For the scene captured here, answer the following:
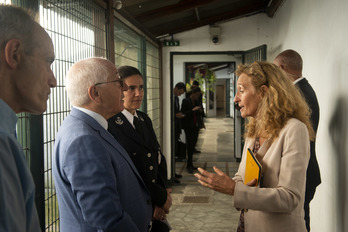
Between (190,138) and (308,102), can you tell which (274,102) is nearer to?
(308,102)

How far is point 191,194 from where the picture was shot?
5.72m

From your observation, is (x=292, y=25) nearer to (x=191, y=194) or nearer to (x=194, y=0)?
(x=194, y=0)

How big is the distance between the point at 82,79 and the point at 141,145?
2.50 ft

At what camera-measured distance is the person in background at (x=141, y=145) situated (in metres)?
2.20

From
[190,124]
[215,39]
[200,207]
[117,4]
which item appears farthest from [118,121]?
[190,124]

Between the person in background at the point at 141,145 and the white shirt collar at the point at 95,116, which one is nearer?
the white shirt collar at the point at 95,116

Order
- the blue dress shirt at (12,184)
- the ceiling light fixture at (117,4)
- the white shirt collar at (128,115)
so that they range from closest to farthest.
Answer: the blue dress shirt at (12,184) < the white shirt collar at (128,115) < the ceiling light fixture at (117,4)

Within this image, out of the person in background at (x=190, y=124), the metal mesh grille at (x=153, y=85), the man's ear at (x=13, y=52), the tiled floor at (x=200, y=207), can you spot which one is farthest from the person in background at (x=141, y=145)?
the person in background at (x=190, y=124)

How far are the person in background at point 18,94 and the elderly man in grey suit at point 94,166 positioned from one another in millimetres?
501

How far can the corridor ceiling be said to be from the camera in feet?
13.9

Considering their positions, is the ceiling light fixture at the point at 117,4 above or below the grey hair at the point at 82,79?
above

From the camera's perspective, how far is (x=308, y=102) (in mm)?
2471

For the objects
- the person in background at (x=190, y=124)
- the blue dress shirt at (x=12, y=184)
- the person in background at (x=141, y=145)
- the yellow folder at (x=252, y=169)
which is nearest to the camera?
the blue dress shirt at (x=12, y=184)

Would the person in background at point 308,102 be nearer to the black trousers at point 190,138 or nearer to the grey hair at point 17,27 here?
the grey hair at point 17,27
